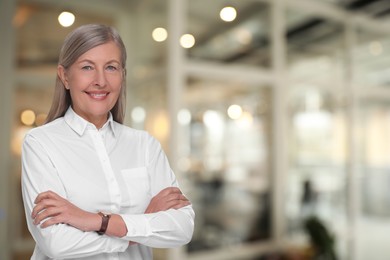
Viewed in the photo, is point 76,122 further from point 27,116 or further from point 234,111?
point 234,111

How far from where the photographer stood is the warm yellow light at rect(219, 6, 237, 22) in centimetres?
363

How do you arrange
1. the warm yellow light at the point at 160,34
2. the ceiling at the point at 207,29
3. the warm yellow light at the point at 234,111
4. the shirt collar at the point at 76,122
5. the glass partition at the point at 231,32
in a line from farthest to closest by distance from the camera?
the warm yellow light at the point at 234,111 < the glass partition at the point at 231,32 < the warm yellow light at the point at 160,34 < the ceiling at the point at 207,29 < the shirt collar at the point at 76,122

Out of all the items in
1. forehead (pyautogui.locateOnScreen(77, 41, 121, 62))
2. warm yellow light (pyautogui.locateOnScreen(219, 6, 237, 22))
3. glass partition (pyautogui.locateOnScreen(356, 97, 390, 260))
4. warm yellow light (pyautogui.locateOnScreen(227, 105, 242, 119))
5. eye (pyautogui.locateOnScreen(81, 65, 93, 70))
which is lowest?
glass partition (pyautogui.locateOnScreen(356, 97, 390, 260))

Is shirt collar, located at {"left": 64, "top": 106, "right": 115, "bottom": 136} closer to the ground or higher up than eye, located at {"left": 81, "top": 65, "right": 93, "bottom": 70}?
closer to the ground

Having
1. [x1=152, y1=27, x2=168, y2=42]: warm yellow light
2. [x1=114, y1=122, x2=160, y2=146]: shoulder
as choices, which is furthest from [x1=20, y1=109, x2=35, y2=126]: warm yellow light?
[x1=114, y1=122, x2=160, y2=146]: shoulder

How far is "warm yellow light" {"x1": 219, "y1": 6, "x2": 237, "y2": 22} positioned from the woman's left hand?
10.1 ft

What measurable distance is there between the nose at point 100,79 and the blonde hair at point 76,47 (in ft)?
0.17

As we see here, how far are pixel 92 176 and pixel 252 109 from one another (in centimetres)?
327

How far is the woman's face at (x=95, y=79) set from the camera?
82 centimetres

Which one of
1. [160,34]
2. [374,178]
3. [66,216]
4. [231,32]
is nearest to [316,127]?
[374,178]

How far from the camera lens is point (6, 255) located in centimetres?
338

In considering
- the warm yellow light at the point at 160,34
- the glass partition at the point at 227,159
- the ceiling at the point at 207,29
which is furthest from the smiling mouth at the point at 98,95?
the glass partition at the point at 227,159

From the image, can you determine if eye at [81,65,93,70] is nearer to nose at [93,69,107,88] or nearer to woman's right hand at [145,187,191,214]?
nose at [93,69,107,88]

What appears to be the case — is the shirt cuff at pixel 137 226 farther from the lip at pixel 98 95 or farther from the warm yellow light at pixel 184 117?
the warm yellow light at pixel 184 117
